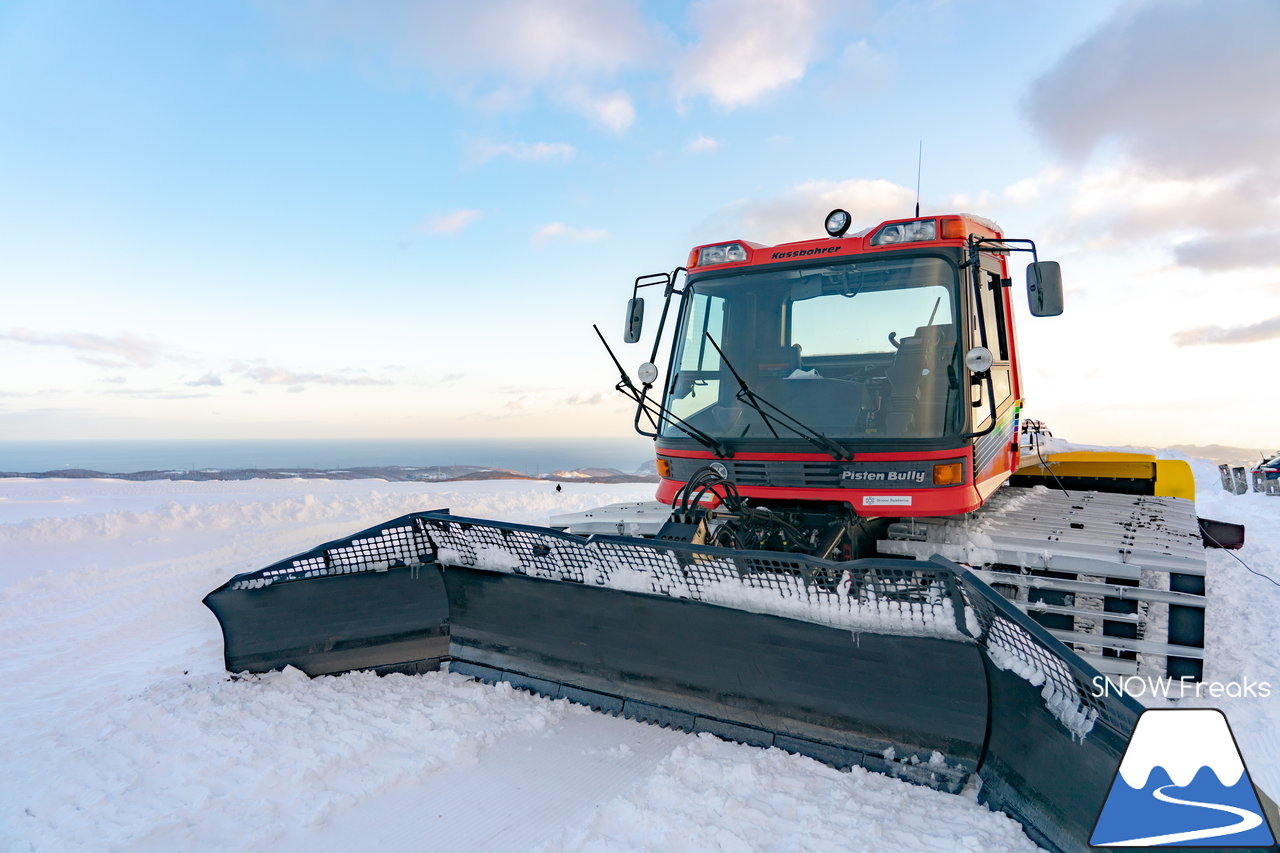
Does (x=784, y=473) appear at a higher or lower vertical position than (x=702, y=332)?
lower

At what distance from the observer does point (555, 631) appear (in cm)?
393

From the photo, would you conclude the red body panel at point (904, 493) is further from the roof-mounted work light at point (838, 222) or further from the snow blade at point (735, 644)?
the roof-mounted work light at point (838, 222)

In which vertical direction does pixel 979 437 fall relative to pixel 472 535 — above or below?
above

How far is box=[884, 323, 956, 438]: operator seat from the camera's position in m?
4.33

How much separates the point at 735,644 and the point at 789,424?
1.64m

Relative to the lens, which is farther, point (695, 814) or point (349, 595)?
point (349, 595)

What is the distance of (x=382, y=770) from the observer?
3.01 meters

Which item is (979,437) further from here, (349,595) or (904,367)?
(349,595)

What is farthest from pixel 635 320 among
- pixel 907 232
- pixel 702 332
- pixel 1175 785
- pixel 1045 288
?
pixel 1175 785

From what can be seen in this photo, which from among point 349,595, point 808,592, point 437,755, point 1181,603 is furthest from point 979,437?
point 349,595

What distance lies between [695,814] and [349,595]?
2.47 m

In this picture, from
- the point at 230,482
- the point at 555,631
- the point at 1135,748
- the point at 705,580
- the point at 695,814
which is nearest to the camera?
the point at 1135,748

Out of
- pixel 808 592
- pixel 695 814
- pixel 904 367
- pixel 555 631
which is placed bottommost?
pixel 695 814

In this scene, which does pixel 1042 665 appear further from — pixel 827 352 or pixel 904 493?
pixel 827 352
